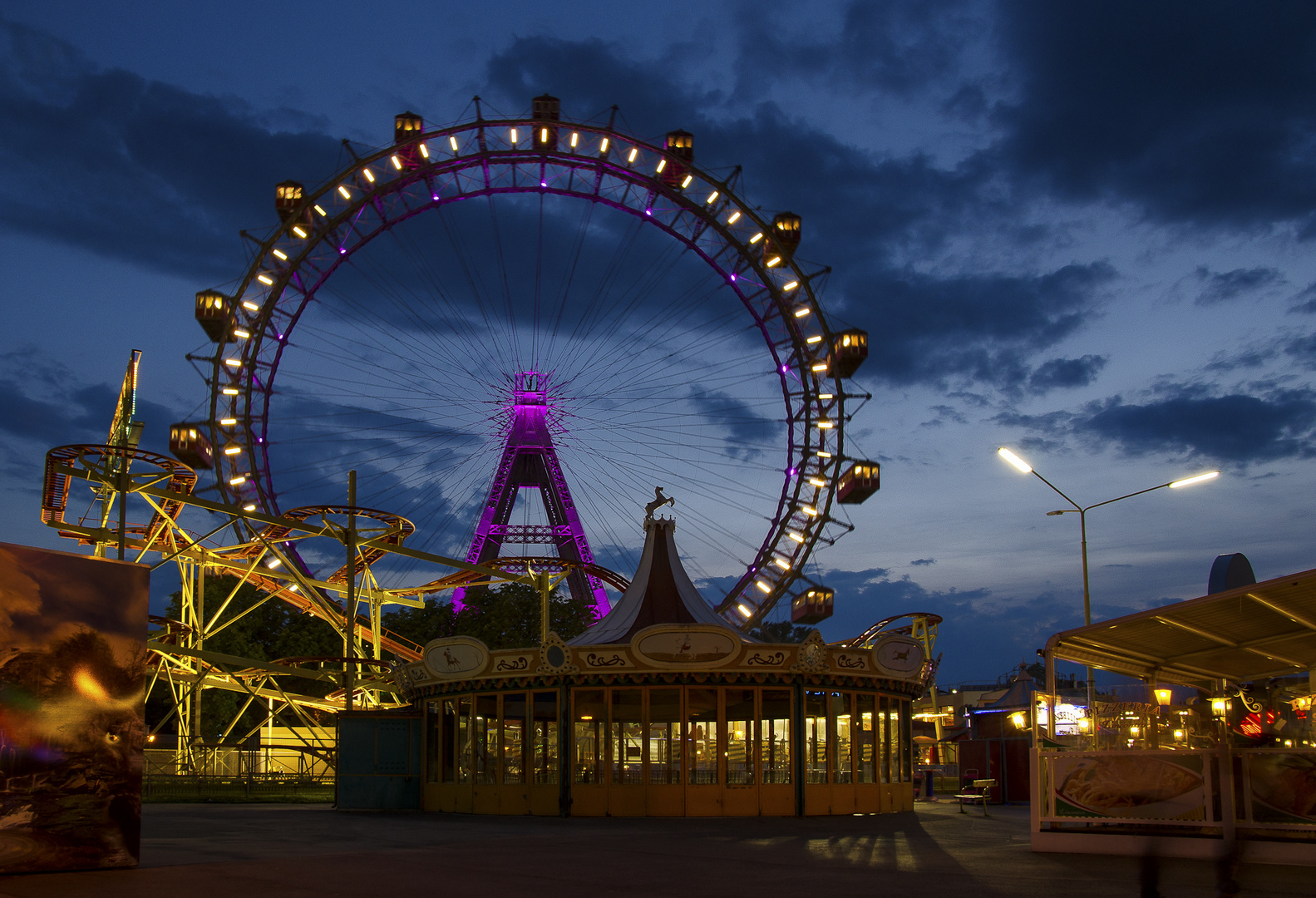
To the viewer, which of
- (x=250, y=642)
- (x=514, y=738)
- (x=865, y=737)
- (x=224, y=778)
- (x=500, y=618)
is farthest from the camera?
(x=250, y=642)

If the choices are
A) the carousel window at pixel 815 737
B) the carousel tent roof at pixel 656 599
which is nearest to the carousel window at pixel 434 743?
the carousel tent roof at pixel 656 599

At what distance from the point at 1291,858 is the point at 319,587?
93.6 ft

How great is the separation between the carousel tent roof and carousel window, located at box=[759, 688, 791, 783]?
2.55 meters

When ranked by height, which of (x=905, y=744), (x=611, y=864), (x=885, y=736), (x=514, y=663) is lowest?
(x=611, y=864)

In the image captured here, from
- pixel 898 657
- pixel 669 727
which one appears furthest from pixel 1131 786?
pixel 669 727

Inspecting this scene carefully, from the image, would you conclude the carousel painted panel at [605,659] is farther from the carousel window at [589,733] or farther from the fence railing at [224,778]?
the fence railing at [224,778]

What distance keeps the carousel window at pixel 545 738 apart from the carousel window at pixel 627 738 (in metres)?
1.07

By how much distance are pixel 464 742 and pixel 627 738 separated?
322 cm

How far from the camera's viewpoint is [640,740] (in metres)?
19.1

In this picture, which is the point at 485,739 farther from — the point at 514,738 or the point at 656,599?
the point at 656,599

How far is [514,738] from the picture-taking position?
19906mm

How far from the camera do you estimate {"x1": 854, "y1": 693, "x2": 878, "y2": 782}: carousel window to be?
20.0 metres

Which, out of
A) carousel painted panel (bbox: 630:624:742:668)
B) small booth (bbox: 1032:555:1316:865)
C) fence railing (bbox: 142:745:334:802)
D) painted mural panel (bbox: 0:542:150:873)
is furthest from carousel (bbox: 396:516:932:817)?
painted mural panel (bbox: 0:542:150:873)

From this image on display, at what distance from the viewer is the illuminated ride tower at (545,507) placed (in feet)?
145
